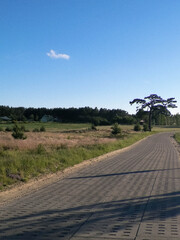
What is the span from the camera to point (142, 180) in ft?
37.9

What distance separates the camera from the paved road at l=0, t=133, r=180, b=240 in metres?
5.55

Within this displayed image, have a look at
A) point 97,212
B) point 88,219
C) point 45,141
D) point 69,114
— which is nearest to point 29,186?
point 97,212

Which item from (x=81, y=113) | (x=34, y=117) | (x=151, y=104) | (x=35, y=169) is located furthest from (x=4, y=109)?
(x=35, y=169)

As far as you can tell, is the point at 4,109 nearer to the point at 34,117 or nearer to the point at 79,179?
the point at 34,117

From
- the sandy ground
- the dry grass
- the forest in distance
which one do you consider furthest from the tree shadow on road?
the forest in distance

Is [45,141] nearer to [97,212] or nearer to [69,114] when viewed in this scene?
[97,212]

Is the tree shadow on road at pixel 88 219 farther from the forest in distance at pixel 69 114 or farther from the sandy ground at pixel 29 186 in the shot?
the forest in distance at pixel 69 114

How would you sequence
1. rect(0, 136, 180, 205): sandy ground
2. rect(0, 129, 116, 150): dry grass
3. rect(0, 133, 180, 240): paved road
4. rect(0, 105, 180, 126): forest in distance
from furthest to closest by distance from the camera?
rect(0, 105, 180, 126): forest in distance
rect(0, 129, 116, 150): dry grass
rect(0, 136, 180, 205): sandy ground
rect(0, 133, 180, 240): paved road

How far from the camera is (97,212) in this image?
275 inches

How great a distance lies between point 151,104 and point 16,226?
75.1m

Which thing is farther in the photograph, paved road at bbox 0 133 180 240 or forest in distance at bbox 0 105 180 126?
forest in distance at bbox 0 105 180 126

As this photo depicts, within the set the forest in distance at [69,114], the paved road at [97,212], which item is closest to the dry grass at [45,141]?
the paved road at [97,212]

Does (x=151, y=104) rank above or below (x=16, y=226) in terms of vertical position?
above

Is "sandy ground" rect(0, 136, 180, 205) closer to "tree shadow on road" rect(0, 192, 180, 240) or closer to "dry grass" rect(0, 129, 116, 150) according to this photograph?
"tree shadow on road" rect(0, 192, 180, 240)
